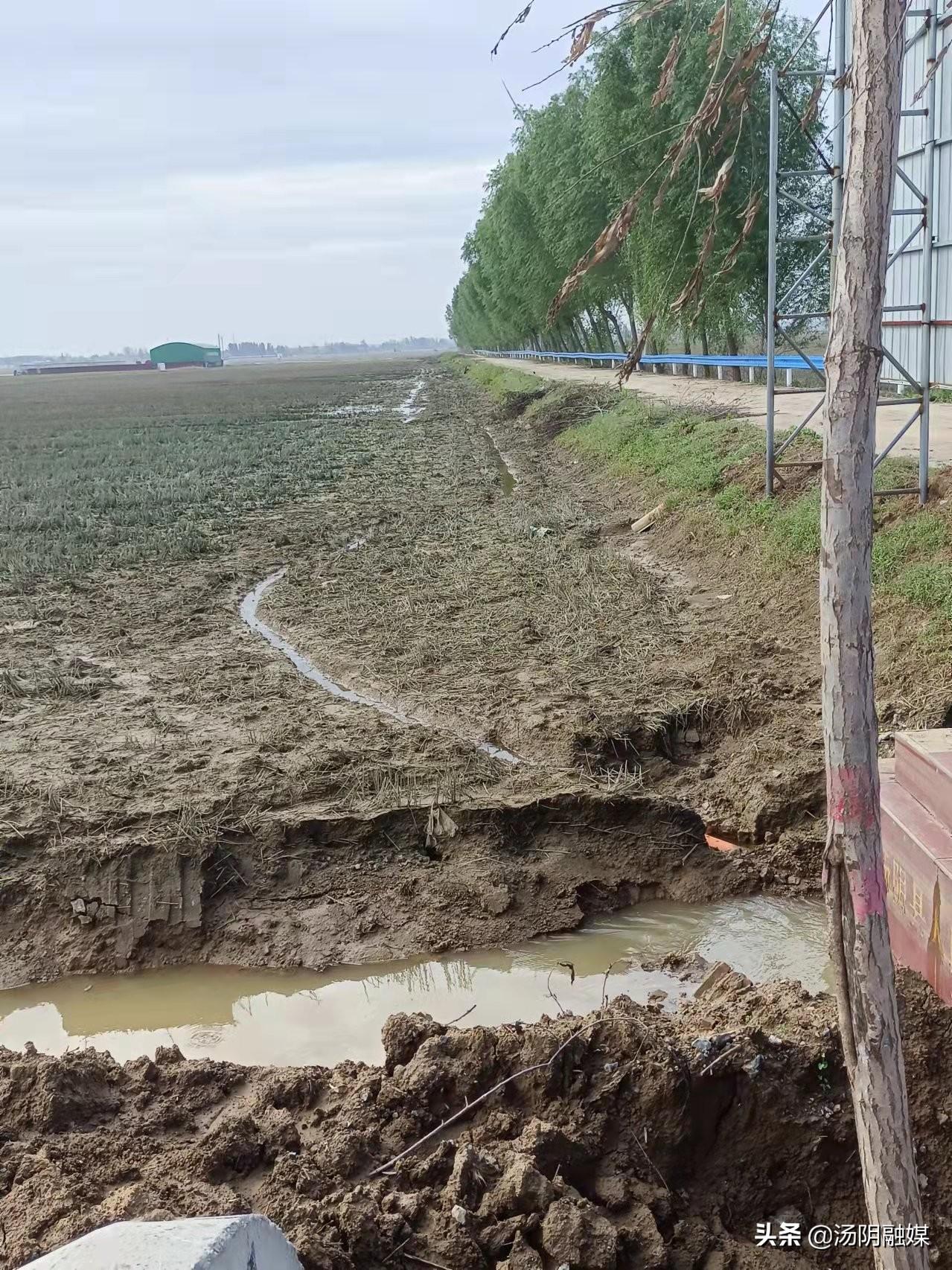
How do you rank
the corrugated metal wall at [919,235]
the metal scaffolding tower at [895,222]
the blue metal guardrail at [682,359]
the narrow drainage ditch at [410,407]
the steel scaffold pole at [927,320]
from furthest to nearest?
the narrow drainage ditch at [410,407] → the blue metal guardrail at [682,359] → the corrugated metal wall at [919,235] → the steel scaffold pole at [927,320] → the metal scaffolding tower at [895,222]

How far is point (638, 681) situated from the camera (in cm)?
811

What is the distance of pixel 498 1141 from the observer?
3.46 metres

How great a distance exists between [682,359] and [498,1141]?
29576 millimetres

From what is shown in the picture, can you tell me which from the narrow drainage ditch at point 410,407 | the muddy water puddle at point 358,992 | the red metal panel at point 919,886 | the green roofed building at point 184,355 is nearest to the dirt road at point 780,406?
the red metal panel at point 919,886

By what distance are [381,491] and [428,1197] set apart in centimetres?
1653

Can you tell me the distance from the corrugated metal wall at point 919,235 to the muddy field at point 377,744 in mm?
5484

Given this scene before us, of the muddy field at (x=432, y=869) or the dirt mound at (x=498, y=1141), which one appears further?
the muddy field at (x=432, y=869)

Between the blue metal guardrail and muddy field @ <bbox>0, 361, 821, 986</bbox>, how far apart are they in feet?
7.94

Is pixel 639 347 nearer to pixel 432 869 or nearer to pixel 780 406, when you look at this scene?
pixel 432 869

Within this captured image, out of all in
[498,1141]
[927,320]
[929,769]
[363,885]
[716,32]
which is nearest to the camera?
[716,32]

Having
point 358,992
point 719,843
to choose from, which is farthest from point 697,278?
point 719,843

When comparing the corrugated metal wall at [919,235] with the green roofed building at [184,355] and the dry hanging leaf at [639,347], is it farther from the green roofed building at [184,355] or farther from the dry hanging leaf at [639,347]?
the green roofed building at [184,355]

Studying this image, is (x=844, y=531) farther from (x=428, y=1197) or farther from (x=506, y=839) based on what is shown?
(x=506, y=839)

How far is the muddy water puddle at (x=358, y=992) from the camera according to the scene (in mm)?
4918
